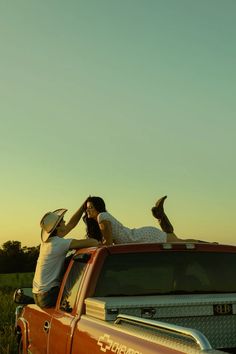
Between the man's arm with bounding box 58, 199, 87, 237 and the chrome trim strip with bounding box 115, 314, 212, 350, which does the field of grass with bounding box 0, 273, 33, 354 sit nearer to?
the man's arm with bounding box 58, 199, 87, 237

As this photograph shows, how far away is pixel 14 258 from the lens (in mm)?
54938

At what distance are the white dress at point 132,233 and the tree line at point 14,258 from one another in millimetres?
43109

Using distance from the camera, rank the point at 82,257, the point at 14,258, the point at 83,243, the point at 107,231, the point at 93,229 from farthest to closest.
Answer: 1. the point at 14,258
2. the point at 93,229
3. the point at 107,231
4. the point at 83,243
5. the point at 82,257

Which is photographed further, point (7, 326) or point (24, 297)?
point (7, 326)

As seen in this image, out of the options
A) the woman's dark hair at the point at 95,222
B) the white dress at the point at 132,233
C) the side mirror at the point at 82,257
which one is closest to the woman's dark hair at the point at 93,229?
the woman's dark hair at the point at 95,222

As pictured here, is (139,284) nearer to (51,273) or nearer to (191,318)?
(191,318)

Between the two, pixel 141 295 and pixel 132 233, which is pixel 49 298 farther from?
pixel 141 295

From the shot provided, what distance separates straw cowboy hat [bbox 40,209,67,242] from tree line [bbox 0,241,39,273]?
42625mm

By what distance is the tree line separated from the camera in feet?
171

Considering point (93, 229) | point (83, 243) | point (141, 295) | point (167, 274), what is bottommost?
point (141, 295)

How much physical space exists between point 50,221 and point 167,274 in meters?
2.02

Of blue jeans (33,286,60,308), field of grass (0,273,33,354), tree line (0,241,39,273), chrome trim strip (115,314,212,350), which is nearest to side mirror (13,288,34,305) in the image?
blue jeans (33,286,60,308)

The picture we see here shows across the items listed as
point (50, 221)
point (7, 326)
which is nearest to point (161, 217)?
point (50, 221)

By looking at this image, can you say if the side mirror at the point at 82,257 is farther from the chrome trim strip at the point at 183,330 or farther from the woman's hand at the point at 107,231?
the chrome trim strip at the point at 183,330
